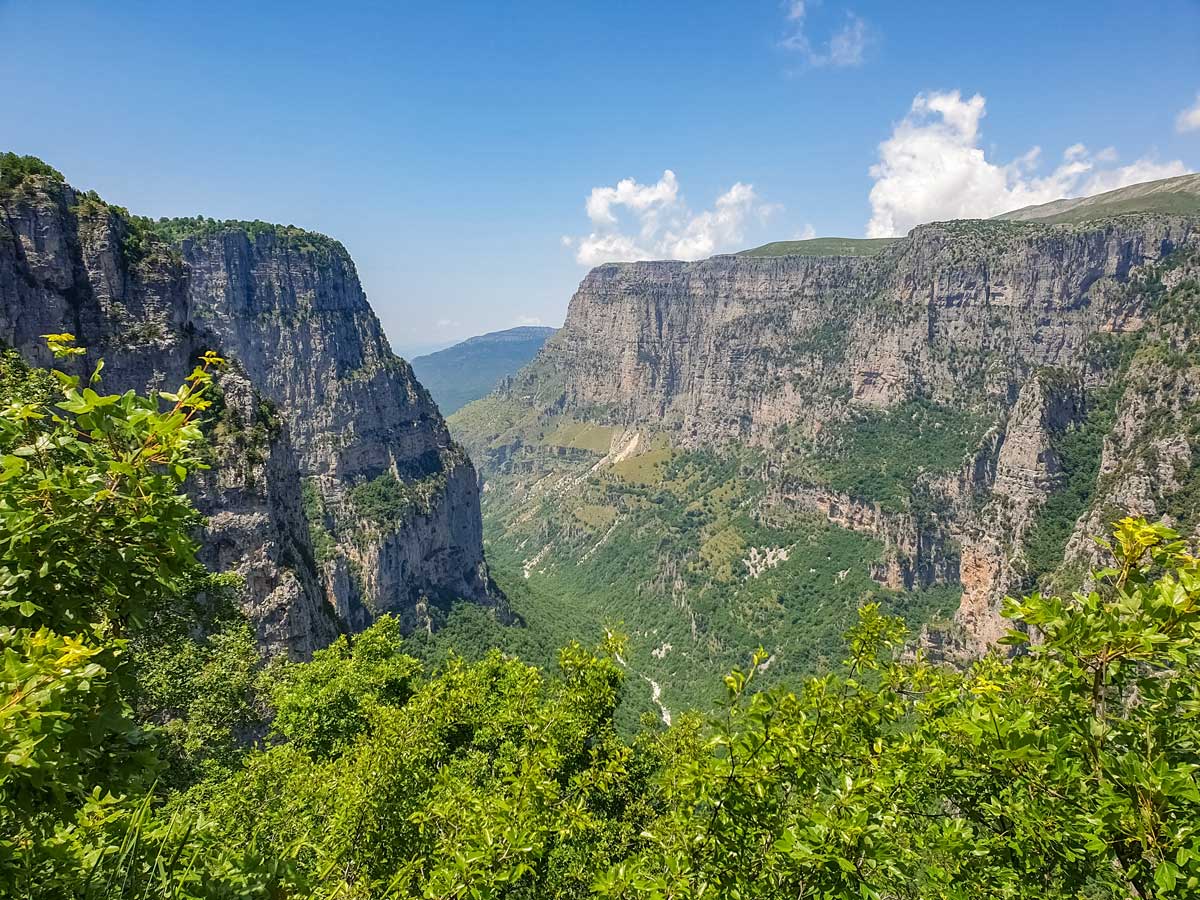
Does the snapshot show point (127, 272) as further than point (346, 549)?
No

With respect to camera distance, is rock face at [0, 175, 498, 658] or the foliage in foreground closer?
the foliage in foreground

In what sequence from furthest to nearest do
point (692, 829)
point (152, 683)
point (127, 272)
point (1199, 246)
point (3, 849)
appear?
point (1199, 246) → point (127, 272) → point (152, 683) → point (692, 829) → point (3, 849)

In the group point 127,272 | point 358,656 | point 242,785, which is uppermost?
point 127,272

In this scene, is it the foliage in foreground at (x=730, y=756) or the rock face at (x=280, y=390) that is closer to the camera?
the foliage in foreground at (x=730, y=756)

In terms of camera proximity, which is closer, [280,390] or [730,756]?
[730,756]

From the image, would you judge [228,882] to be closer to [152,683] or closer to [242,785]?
[242,785]

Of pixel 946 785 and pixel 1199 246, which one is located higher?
pixel 1199 246

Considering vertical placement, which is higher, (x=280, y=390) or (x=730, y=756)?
(x=280, y=390)

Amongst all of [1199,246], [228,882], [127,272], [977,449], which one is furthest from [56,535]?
[1199,246]
